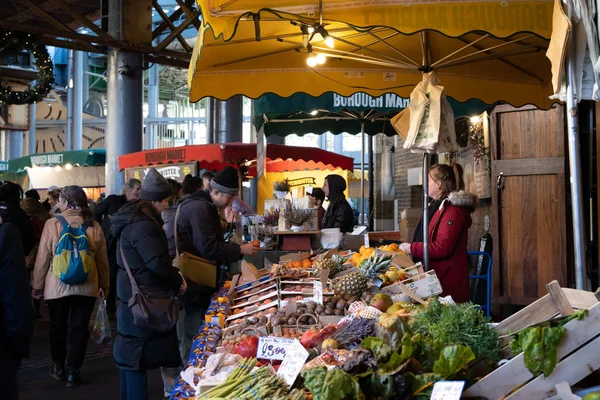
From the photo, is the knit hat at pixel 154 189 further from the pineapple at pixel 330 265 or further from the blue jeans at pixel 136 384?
the pineapple at pixel 330 265

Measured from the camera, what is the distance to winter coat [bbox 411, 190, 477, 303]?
5.82m

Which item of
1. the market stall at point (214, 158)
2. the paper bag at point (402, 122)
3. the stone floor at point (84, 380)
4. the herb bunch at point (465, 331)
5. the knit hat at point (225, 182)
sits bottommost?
the stone floor at point (84, 380)

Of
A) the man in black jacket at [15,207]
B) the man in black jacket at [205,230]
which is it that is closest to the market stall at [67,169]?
the man in black jacket at [15,207]

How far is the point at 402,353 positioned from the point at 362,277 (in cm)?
210

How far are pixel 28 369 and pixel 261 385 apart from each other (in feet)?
18.6

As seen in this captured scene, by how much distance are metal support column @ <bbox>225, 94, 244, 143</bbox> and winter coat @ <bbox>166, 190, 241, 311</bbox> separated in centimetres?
1436

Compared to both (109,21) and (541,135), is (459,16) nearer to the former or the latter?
(541,135)

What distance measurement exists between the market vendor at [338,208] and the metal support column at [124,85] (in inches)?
210

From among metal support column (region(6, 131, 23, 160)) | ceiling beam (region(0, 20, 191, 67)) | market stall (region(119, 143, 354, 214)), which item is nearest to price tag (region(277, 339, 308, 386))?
market stall (region(119, 143, 354, 214))

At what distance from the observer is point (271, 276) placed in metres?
5.97

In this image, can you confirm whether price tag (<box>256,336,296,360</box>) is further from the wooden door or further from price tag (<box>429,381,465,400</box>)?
the wooden door

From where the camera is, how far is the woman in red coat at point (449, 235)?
583 centimetres

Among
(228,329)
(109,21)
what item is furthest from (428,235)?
(109,21)

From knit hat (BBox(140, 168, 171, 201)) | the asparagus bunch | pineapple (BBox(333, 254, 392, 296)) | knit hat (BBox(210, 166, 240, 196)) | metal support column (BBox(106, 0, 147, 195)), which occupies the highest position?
metal support column (BBox(106, 0, 147, 195))
